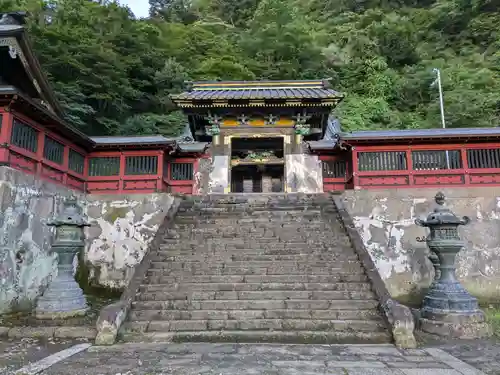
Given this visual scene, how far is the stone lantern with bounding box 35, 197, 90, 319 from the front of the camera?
21.3 ft

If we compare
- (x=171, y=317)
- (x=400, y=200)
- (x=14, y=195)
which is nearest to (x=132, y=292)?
(x=171, y=317)

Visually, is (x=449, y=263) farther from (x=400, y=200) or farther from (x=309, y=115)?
(x=309, y=115)

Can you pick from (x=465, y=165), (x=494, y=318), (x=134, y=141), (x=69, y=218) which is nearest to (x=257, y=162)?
(x=134, y=141)

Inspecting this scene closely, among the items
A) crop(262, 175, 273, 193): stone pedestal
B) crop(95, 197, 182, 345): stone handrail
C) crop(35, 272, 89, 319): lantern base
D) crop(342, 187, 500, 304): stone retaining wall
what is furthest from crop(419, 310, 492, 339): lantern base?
crop(262, 175, 273, 193): stone pedestal

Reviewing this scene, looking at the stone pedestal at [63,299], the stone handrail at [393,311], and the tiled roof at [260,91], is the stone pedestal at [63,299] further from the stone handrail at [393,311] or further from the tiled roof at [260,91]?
the tiled roof at [260,91]

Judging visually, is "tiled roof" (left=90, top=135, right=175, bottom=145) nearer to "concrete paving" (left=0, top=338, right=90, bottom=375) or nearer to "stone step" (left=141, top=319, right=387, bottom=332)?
"stone step" (left=141, top=319, right=387, bottom=332)

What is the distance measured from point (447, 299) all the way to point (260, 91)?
1033cm

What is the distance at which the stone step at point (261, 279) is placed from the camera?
278 inches

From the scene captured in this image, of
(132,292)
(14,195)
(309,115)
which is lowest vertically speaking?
(132,292)

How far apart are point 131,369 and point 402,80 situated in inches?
1252

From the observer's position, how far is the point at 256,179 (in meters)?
18.3

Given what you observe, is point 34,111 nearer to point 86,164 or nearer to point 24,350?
point 86,164

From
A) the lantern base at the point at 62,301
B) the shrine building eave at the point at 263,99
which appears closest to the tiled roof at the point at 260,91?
the shrine building eave at the point at 263,99

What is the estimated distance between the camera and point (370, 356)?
4.83 metres
